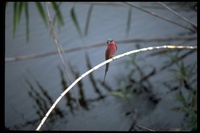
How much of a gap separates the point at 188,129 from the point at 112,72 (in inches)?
47.9

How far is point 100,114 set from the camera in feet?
9.20

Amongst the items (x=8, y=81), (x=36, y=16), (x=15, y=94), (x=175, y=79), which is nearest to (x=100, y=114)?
(x=175, y=79)

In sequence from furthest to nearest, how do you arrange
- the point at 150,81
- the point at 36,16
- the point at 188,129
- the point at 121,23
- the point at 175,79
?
1. the point at 36,16
2. the point at 121,23
3. the point at 150,81
4. the point at 175,79
5. the point at 188,129

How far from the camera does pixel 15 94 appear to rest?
123 inches

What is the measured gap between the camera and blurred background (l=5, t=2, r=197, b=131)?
2676mm

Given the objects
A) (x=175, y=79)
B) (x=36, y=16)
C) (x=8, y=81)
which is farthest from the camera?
(x=36, y=16)

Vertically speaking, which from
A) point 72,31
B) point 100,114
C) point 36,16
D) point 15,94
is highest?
point 36,16

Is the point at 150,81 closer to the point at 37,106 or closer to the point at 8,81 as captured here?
the point at 37,106

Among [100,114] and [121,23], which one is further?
[121,23]

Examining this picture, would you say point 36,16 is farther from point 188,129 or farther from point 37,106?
point 188,129

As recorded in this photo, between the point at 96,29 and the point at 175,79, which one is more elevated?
the point at 96,29

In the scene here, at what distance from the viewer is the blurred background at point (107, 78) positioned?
105 inches

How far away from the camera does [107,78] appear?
10.2ft

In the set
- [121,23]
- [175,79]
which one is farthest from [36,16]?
[175,79]
